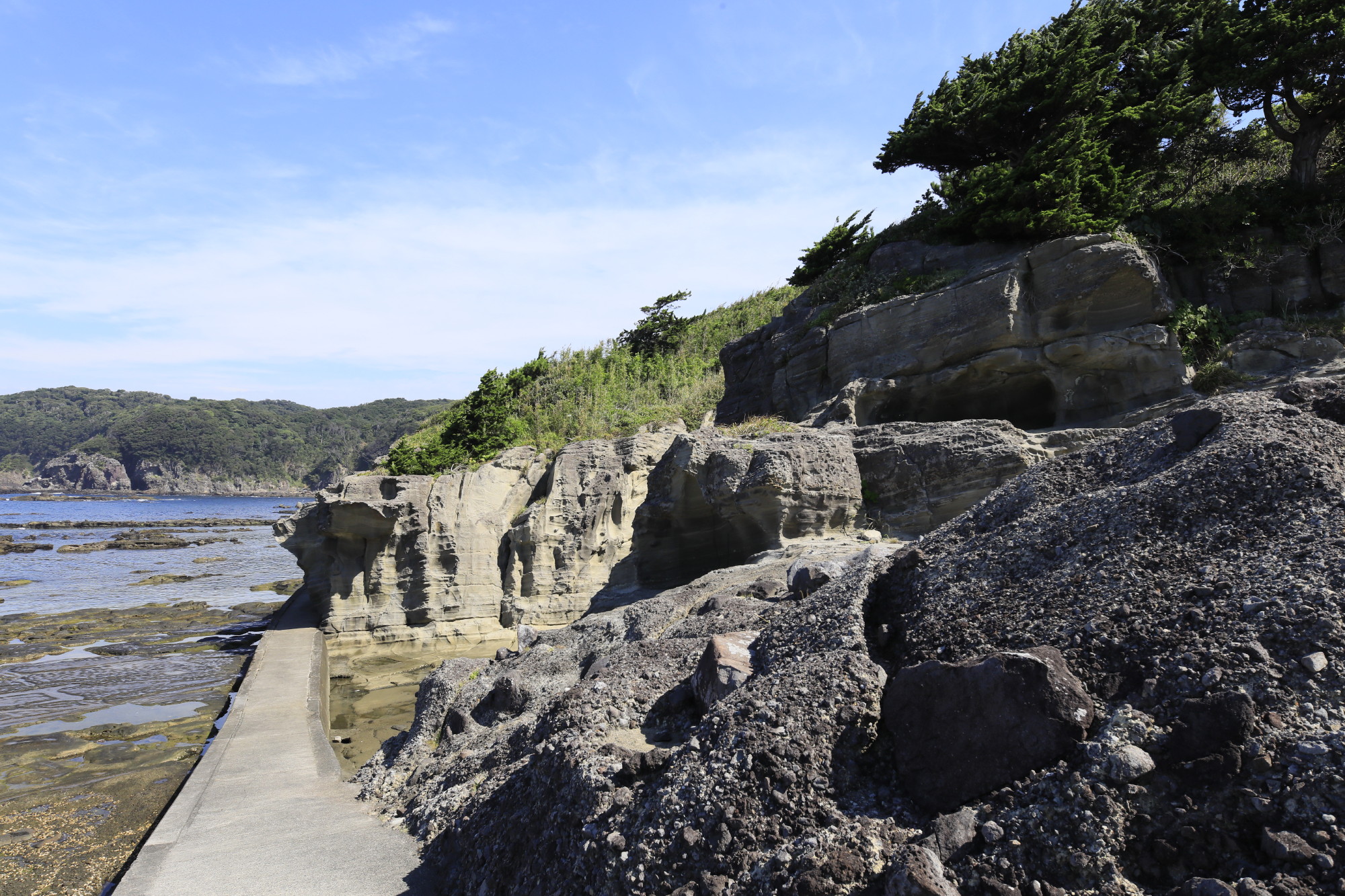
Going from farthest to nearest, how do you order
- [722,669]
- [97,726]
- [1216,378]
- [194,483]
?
[194,483], [1216,378], [97,726], [722,669]

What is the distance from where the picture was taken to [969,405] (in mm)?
15195

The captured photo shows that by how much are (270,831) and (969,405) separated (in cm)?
1402

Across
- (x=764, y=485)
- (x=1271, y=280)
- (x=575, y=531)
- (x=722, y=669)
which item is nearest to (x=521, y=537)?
(x=575, y=531)

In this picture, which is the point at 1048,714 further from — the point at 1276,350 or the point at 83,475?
the point at 83,475

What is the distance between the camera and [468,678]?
8.09 m

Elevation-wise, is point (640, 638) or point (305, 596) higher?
point (640, 638)

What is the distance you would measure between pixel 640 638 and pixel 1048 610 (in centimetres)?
444

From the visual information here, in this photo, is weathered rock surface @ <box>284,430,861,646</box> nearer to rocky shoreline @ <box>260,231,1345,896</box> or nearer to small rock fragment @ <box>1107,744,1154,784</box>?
rocky shoreline @ <box>260,231,1345,896</box>

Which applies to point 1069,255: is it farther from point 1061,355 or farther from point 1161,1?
point 1161,1

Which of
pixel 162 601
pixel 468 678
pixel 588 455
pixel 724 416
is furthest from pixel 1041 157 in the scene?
pixel 162 601

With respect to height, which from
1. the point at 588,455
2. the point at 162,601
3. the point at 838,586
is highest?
the point at 588,455

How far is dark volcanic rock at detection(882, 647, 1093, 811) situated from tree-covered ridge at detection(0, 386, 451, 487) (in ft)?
370

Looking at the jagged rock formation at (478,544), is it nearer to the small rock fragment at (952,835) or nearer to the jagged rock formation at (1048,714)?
the jagged rock formation at (1048,714)

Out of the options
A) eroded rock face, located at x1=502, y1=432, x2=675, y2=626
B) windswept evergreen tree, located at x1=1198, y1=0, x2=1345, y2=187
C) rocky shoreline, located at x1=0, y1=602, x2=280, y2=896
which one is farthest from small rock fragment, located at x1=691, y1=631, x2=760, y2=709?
windswept evergreen tree, located at x1=1198, y1=0, x2=1345, y2=187
